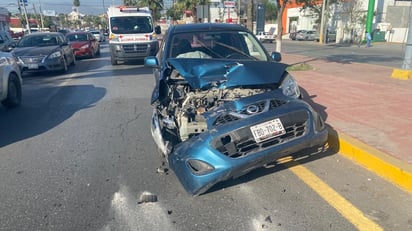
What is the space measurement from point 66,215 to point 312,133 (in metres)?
2.64

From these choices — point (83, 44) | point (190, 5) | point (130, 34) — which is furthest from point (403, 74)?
point (190, 5)

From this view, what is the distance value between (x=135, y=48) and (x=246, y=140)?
43.7ft

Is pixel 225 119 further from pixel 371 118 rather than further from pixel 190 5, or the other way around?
pixel 190 5

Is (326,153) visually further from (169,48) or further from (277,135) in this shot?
(169,48)

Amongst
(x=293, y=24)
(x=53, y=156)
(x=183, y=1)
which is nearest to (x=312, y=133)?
(x=53, y=156)

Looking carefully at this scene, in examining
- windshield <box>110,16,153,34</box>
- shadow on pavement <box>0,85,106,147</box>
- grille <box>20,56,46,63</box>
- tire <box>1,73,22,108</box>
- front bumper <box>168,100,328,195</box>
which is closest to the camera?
front bumper <box>168,100,328,195</box>

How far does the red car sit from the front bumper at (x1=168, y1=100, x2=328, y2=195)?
17.9m

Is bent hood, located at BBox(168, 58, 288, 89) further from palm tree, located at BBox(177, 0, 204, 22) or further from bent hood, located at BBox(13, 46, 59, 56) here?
palm tree, located at BBox(177, 0, 204, 22)

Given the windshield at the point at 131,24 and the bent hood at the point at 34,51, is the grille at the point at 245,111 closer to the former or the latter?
the bent hood at the point at 34,51

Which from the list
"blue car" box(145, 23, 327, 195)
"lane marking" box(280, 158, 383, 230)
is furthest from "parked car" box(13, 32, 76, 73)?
"lane marking" box(280, 158, 383, 230)

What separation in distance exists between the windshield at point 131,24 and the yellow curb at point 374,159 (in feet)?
42.9

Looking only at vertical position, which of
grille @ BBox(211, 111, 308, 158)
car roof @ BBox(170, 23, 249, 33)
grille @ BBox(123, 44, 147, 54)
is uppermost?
car roof @ BBox(170, 23, 249, 33)

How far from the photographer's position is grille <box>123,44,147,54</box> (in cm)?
1573

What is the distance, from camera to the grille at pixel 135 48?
15.7 metres
